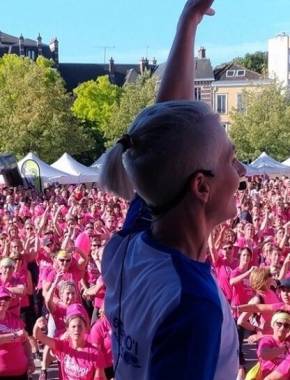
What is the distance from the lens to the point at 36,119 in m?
44.6

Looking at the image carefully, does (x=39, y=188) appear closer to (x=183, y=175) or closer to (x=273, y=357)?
(x=273, y=357)

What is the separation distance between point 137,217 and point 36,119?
4332 cm

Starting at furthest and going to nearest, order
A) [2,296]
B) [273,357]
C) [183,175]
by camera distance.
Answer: [2,296]
[273,357]
[183,175]

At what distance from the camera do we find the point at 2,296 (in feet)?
24.0

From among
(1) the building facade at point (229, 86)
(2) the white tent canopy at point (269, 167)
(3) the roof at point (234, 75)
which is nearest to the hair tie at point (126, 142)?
(2) the white tent canopy at point (269, 167)

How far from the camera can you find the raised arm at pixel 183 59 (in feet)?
6.92

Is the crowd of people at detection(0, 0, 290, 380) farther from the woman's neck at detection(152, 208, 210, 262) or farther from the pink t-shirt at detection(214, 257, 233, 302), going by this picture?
the pink t-shirt at detection(214, 257, 233, 302)

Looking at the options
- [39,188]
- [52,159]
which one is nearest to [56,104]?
[52,159]

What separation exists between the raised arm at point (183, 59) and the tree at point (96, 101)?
59018 mm

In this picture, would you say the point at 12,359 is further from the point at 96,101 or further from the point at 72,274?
the point at 96,101

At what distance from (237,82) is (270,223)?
191 ft

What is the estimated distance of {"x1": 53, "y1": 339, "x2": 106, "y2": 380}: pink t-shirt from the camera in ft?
21.0

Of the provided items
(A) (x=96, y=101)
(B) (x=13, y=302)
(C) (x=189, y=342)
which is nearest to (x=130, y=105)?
(A) (x=96, y=101)

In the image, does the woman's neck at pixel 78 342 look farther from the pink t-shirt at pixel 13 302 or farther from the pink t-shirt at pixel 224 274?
the pink t-shirt at pixel 224 274
